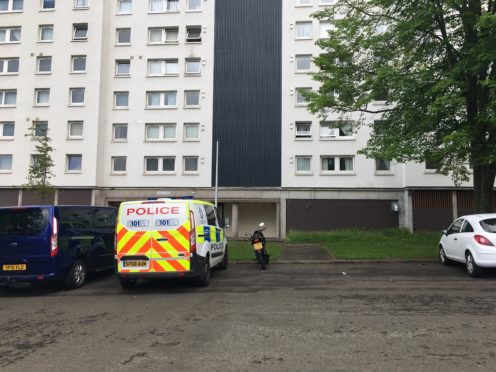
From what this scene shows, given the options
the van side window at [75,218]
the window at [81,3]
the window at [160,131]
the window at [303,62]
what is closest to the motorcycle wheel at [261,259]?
the van side window at [75,218]

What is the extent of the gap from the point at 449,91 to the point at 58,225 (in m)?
12.1

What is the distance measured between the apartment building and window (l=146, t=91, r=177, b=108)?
10 centimetres

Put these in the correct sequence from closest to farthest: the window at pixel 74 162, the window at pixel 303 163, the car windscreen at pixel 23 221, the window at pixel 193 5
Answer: the car windscreen at pixel 23 221
the window at pixel 303 163
the window at pixel 74 162
the window at pixel 193 5

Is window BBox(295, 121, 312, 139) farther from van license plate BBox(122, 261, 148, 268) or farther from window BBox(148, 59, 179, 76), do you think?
van license plate BBox(122, 261, 148, 268)

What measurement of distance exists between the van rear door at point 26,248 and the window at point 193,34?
24.4 meters

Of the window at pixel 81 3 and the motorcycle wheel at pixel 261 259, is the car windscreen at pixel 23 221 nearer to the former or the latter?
the motorcycle wheel at pixel 261 259

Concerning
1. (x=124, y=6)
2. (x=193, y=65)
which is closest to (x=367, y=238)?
(x=193, y=65)

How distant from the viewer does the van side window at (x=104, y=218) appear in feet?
38.4

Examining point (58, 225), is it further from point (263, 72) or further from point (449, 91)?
point (263, 72)

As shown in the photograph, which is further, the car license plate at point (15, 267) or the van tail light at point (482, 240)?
the van tail light at point (482, 240)

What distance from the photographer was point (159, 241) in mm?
9375

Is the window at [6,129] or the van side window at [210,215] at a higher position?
the window at [6,129]

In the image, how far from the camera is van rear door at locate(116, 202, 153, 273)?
369 inches

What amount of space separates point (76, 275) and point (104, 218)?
2.16 meters
